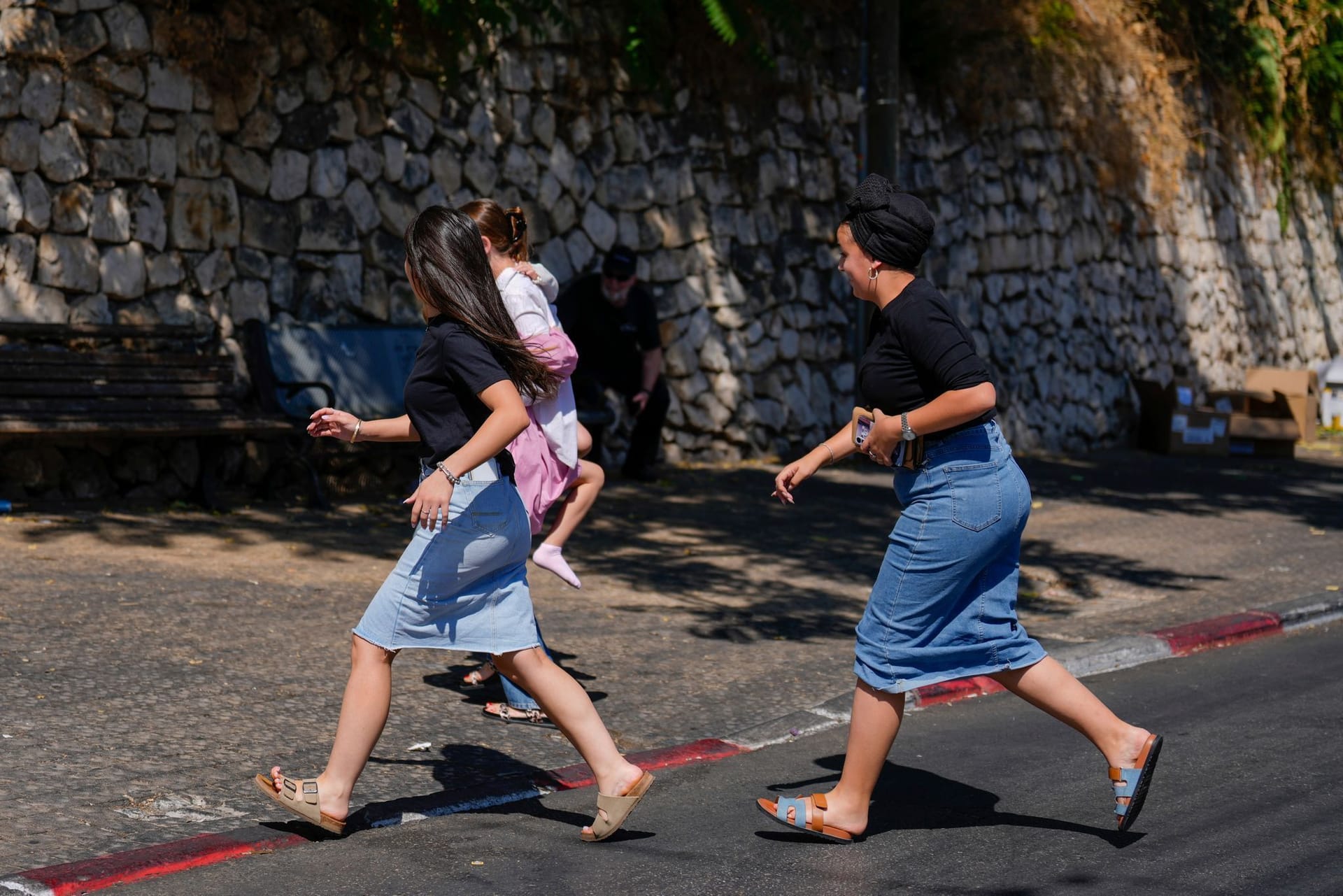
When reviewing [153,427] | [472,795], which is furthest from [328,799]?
[153,427]

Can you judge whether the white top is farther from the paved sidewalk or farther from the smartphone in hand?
the smartphone in hand

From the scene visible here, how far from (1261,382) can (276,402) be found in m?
13.3

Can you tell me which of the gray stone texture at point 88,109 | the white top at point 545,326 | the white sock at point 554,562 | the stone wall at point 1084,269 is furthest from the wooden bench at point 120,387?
the stone wall at point 1084,269

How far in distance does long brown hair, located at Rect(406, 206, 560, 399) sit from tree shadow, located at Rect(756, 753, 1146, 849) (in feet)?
4.94

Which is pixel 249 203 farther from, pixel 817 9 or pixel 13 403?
pixel 817 9

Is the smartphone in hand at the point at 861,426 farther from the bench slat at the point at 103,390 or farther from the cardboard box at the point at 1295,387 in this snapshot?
the cardboard box at the point at 1295,387

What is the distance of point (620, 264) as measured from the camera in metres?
10.9

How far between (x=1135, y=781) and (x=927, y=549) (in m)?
0.85

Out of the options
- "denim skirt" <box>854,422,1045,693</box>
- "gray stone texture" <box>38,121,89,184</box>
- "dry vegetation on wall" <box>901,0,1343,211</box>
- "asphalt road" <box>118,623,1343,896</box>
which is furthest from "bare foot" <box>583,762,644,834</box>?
"dry vegetation on wall" <box>901,0,1343,211</box>

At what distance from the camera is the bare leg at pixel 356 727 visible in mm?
4094

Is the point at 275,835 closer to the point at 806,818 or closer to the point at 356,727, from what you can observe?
the point at 356,727

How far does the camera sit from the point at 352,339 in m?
10.6

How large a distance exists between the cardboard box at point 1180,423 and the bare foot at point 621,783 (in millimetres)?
13780

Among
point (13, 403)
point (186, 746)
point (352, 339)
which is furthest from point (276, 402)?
point (186, 746)
